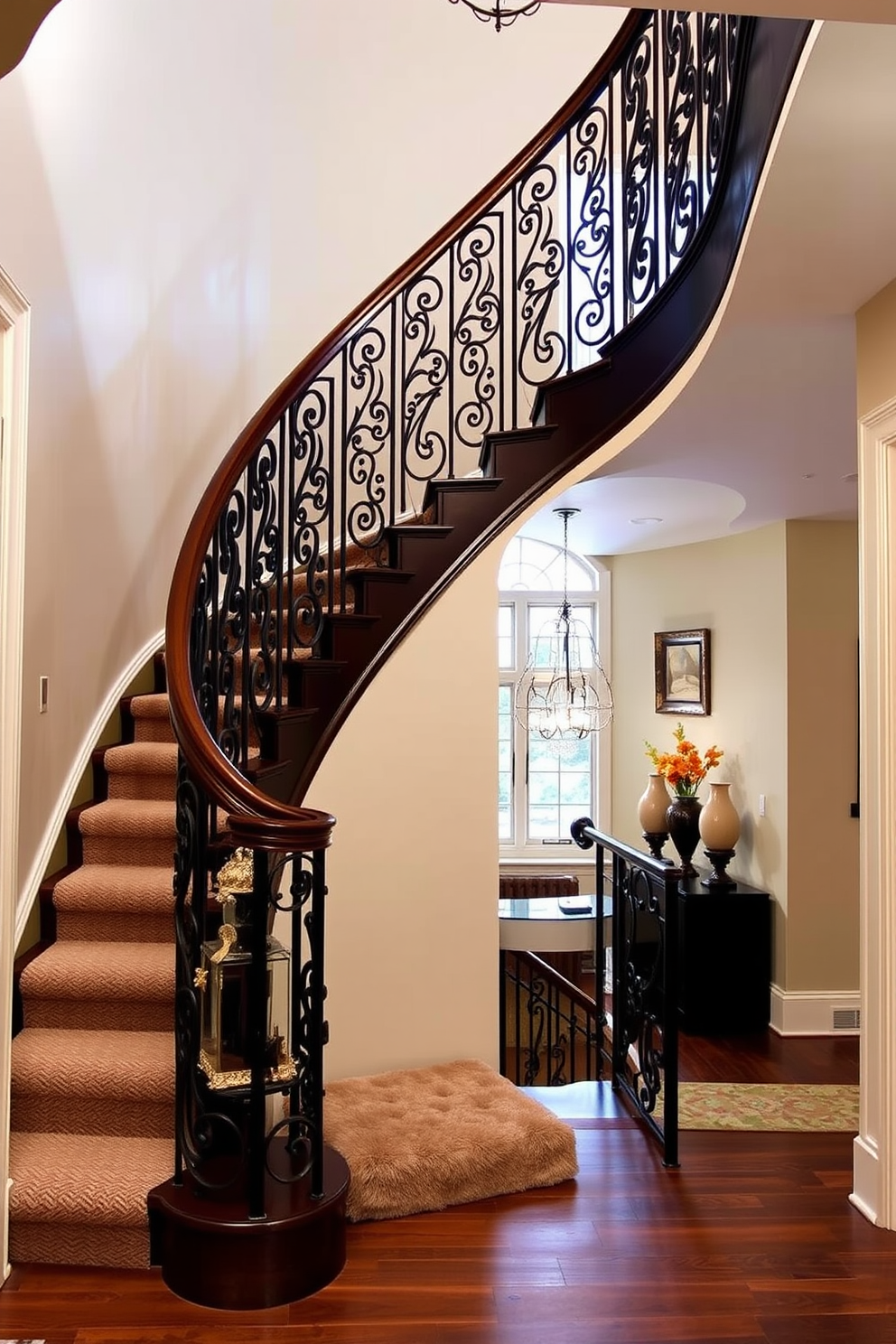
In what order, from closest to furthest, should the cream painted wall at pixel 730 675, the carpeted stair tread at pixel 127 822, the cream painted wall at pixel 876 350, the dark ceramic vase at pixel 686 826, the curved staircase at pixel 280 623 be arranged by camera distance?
the curved staircase at pixel 280 623, the cream painted wall at pixel 876 350, the carpeted stair tread at pixel 127 822, the cream painted wall at pixel 730 675, the dark ceramic vase at pixel 686 826

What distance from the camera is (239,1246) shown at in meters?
2.54

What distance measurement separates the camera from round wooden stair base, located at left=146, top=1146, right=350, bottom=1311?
254 cm

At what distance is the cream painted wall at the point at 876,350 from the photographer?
333 cm

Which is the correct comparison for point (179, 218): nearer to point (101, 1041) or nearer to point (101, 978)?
point (101, 978)

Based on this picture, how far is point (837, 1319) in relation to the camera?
2.61 meters

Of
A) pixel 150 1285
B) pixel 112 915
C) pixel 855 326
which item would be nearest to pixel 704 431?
pixel 855 326

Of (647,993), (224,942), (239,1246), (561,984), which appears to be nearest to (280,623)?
(224,942)

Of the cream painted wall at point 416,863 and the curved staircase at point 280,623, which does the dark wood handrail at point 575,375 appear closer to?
the curved staircase at point 280,623

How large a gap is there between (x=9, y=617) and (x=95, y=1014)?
4.27ft

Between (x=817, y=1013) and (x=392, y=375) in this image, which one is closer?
(x=392, y=375)

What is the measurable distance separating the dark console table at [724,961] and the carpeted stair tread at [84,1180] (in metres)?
4.71

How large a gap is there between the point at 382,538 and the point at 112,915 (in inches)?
68.7

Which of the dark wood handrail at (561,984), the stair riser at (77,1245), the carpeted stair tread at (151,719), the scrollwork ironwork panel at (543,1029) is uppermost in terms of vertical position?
the carpeted stair tread at (151,719)

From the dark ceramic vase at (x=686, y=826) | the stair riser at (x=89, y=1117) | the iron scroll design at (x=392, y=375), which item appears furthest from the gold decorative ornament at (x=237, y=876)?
the dark ceramic vase at (x=686, y=826)
